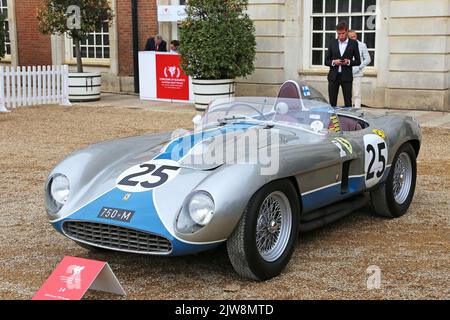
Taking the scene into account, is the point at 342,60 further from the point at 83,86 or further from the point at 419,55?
the point at 83,86

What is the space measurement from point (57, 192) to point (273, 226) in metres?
1.51

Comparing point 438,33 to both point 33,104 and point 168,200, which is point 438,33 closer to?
point 33,104

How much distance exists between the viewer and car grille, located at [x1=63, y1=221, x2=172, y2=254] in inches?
164

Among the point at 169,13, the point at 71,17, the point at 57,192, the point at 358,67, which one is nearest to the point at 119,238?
the point at 57,192

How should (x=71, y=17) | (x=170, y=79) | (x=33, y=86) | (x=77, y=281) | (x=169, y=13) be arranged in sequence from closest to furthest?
(x=77, y=281) → (x=33, y=86) → (x=71, y=17) → (x=170, y=79) → (x=169, y=13)

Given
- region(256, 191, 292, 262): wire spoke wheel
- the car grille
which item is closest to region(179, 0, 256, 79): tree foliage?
region(256, 191, 292, 262): wire spoke wheel

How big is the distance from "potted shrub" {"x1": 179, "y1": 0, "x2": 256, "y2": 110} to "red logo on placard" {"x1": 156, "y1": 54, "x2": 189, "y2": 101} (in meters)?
1.40

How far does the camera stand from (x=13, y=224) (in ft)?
19.3

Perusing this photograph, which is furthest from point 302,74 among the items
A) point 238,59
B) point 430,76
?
point 430,76

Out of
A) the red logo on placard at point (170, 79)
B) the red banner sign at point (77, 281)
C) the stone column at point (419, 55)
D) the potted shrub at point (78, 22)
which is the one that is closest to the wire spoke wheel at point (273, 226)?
the red banner sign at point (77, 281)

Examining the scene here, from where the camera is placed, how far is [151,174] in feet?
15.0

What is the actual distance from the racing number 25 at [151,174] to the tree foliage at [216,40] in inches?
358

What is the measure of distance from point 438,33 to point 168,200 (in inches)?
404

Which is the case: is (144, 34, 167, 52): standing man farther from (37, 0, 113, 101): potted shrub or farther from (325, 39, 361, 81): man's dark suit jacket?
(325, 39, 361, 81): man's dark suit jacket
